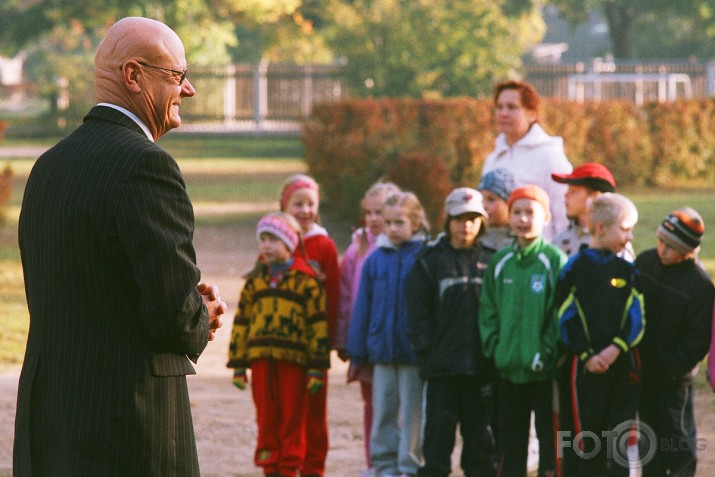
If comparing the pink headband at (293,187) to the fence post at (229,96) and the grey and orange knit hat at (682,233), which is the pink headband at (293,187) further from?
the fence post at (229,96)

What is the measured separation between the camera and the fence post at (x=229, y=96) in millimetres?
44031

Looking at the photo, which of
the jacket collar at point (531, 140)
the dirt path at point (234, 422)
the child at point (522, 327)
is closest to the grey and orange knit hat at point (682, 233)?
the child at point (522, 327)

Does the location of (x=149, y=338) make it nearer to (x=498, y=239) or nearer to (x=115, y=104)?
(x=115, y=104)

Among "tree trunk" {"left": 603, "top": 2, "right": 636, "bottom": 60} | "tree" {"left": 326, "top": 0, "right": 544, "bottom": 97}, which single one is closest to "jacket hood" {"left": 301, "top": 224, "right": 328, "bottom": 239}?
"tree" {"left": 326, "top": 0, "right": 544, "bottom": 97}

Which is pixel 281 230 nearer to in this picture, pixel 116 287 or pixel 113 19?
pixel 116 287

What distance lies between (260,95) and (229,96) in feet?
3.54

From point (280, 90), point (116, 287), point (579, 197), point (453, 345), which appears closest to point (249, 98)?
point (280, 90)

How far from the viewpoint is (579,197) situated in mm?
7164

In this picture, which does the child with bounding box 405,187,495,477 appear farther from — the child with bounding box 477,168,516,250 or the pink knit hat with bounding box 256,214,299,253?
the pink knit hat with bounding box 256,214,299,253

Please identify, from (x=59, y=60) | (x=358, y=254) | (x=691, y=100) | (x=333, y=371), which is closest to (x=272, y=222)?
(x=358, y=254)

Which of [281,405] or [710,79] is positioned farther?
[710,79]

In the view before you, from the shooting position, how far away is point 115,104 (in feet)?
12.0

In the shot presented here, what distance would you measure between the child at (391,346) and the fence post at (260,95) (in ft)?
121

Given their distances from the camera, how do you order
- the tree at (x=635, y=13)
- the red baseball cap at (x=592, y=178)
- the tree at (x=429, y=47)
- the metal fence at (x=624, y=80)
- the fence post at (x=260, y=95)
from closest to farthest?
the red baseball cap at (x=592, y=178)
the tree at (x=429, y=47)
the metal fence at (x=624, y=80)
the fence post at (x=260, y=95)
the tree at (x=635, y=13)
